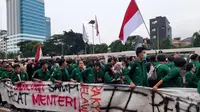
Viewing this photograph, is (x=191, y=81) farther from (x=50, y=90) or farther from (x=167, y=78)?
(x=50, y=90)

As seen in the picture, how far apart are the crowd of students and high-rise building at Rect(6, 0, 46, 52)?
127 m

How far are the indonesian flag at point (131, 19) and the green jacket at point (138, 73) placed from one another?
209cm

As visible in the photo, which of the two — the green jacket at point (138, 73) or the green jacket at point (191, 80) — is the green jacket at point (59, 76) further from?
the green jacket at point (191, 80)

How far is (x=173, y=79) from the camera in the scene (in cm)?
481

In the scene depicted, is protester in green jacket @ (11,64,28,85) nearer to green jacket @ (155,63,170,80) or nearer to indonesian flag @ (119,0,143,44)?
indonesian flag @ (119,0,143,44)

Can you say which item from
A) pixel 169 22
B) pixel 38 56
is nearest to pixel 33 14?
pixel 169 22

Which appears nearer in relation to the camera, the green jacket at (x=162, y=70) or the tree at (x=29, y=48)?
the green jacket at (x=162, y=70)

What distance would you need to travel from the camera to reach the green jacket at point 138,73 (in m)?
5.17

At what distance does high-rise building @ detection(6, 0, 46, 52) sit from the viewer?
129000mm

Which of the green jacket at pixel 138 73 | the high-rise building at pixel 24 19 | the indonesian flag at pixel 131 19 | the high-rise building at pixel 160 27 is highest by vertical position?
the high-rise building at pixel 24 19

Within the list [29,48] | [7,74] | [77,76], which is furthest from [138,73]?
[29,48]

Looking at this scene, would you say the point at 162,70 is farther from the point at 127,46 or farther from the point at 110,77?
the point at 127,46

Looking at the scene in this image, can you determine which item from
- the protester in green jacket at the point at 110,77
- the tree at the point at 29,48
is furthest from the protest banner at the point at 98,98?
the tree at the point at 29,48

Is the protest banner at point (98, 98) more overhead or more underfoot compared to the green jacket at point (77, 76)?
more underfoot
